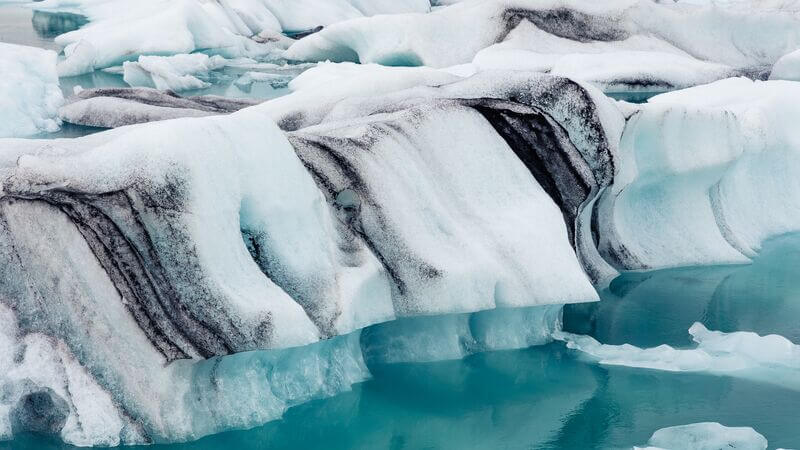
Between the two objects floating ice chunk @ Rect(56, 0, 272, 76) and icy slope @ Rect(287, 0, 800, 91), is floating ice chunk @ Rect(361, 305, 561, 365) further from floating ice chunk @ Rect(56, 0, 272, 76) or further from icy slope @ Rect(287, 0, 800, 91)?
floating ice chunk @ Rect(56, 0, 272, 76)

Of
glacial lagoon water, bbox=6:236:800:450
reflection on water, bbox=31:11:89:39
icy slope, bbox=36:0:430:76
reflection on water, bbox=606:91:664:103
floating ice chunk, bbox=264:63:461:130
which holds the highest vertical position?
floating ice chunk, bbox=264:63:461:130

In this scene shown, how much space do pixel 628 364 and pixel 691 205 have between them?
6.71 feet

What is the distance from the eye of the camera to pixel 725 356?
192 inches

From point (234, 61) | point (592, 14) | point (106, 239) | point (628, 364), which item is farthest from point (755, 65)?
point (106, 239)

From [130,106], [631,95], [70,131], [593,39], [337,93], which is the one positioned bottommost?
[70,131]

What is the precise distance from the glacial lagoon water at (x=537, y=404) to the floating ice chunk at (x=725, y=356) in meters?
0.07

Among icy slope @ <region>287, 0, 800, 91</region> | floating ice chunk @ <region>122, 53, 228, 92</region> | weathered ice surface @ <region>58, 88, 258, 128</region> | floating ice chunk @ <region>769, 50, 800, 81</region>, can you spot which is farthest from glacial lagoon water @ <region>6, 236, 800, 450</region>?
floating ice chunk @ <region>122, 53, 228, 92</region>

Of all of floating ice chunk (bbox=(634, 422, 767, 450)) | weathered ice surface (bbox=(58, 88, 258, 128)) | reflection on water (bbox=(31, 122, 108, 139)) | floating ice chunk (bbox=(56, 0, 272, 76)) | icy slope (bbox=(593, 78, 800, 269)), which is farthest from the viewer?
floating ice chunk (bbox=(56, 0, 272, 76))

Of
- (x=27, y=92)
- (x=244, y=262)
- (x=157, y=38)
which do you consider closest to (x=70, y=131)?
(x=27, y=92)

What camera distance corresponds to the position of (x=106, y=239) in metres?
3.62

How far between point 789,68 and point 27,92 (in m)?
8.21

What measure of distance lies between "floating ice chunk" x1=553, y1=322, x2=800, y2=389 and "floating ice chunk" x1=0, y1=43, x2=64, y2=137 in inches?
230

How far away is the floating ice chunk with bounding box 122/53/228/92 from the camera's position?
11.5 m

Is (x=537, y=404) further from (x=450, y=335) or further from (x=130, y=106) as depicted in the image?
(x=130, y=106)
